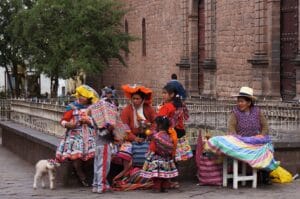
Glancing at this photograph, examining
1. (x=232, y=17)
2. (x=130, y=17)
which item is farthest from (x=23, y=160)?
(x=130, y=17)

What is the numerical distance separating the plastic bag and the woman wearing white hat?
0.85 m

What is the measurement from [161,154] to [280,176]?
2.15 m

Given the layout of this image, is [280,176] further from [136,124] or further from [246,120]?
[136,124]

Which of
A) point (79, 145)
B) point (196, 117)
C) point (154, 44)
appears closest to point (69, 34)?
point (154, 44)

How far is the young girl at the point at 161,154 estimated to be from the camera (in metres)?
9.87

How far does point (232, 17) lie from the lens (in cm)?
2616

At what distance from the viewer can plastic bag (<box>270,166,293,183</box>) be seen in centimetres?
1086

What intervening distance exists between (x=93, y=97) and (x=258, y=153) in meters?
2.53

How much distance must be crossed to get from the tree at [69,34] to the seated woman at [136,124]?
17.0 m

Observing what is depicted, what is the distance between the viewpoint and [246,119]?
1031cm

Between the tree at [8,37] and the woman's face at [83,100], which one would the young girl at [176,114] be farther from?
the tree at [8,37]

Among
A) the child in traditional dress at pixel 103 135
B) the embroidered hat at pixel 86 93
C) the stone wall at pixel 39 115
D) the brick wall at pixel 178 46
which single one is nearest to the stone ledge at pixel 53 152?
the stone wall at pixel 39 115

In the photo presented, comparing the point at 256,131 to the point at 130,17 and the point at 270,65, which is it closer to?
the point at 270,65

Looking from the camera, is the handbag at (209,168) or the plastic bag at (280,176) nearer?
the handbag at (209,168)
